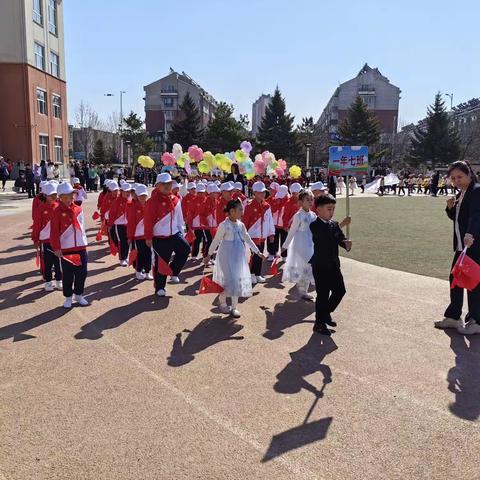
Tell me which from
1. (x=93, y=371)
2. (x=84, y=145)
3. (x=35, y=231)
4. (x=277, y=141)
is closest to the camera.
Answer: (x=93, y=371)

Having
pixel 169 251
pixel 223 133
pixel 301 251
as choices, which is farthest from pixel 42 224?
pixel 223 133

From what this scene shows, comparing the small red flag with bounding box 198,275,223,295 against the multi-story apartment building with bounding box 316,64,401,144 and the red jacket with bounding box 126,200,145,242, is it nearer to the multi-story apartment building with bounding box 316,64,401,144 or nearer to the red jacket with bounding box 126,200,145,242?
the red jacket with bounding box 126,200,145,242

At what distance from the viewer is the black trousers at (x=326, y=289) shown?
625 cm

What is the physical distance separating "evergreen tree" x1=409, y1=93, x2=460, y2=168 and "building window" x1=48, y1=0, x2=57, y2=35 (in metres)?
46.2

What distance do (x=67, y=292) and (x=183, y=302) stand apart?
1.73 meters

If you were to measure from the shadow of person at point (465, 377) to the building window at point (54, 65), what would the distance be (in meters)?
43.3

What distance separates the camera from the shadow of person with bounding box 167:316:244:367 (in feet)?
17.8

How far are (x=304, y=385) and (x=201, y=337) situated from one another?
175 centimetres

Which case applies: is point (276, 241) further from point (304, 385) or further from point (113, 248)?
point (304, 385)

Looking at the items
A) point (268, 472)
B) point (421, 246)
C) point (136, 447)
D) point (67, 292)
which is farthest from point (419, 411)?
point (421, 246)

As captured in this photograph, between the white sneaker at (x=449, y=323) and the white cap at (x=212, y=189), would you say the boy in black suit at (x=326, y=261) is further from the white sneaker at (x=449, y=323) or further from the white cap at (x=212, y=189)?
the white cap at (x=212, y=189)

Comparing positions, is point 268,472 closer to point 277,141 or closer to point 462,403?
point 462,403

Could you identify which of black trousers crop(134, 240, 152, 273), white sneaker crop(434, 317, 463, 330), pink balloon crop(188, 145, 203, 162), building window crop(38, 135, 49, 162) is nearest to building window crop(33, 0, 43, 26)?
building window crop(38, 135, 49, 162)

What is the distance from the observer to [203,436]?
12.5 feet
